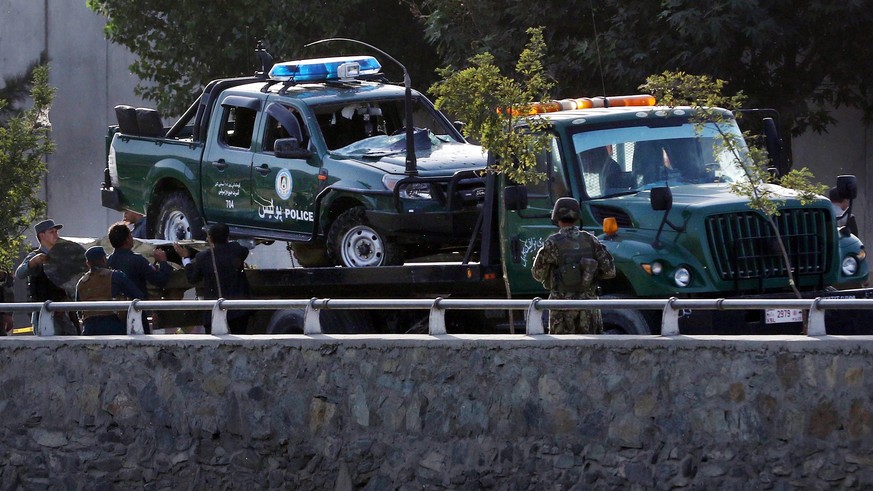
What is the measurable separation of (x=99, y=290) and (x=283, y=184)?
196 centimetres

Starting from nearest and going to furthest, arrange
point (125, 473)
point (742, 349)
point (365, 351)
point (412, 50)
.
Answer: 1. point (742, 349)
2. point (365, 351)
3. point (125, 473)
4. point (412, 50)

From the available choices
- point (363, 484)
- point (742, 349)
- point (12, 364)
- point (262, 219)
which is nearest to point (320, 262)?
point (262, 219)

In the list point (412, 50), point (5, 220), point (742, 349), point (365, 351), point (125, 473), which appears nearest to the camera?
point (742, 349)

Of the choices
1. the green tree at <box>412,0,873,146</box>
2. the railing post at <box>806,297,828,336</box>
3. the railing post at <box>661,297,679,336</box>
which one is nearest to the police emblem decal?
the railing post at <box>661,297,679,336</box>

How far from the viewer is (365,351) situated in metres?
10.8

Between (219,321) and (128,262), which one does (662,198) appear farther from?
(128,262)

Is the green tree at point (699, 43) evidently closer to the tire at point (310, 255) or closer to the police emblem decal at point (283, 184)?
the tire at point (310, 255)

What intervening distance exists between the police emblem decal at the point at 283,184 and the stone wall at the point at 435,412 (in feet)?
7.80

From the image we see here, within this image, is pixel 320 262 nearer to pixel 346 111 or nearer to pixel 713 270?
pixel 346 111

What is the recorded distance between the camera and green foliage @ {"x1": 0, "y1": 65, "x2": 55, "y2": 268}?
15578mm

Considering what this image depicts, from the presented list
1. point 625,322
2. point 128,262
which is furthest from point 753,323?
point 128,262

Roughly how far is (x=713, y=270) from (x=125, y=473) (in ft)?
14.9

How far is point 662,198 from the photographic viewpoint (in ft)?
37.4

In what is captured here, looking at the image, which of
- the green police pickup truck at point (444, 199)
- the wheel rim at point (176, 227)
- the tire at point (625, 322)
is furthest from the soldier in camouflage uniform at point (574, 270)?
the wheel rim at point (176, 227)
